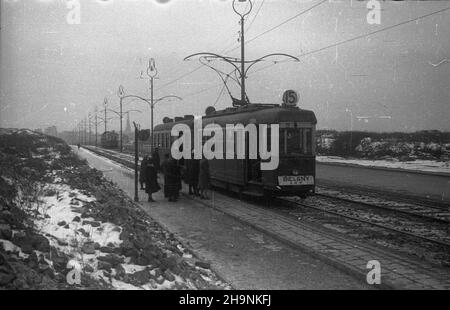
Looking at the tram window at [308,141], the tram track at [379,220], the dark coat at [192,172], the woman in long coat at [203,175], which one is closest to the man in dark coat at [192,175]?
the dark coat at [192,172]

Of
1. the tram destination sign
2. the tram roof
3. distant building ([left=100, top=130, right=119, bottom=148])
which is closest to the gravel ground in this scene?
the tram destination sign

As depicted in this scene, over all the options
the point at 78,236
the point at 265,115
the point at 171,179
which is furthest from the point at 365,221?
the point at 78,236

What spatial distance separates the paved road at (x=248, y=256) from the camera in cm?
648

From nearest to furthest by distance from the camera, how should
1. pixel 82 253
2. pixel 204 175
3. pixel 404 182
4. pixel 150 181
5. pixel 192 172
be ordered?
pixel 82 253 < pixel 150 181 < pixel 204 175 < pixel 192 172 < pixel 404 182

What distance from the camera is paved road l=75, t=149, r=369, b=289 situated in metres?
6.48

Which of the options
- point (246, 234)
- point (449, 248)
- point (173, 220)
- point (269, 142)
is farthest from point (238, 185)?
point (449, 248)

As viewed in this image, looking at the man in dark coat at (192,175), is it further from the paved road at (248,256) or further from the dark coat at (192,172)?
the paved road at (248,256)

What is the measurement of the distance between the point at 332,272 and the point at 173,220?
530cm

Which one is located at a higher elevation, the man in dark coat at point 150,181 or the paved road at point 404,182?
the man in dark coat at point 150,181

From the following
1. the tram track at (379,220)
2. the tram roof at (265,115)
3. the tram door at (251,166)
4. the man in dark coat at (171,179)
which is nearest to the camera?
the tram track at (379,220)

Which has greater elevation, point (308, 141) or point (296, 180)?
point (308, 141)

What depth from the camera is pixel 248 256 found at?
784cm

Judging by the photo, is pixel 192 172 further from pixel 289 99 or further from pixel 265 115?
pixel 289 99

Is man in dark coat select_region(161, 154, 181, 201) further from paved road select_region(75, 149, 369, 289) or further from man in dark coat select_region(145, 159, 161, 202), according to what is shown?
paved road select_region(75, 149, 369, 289)
